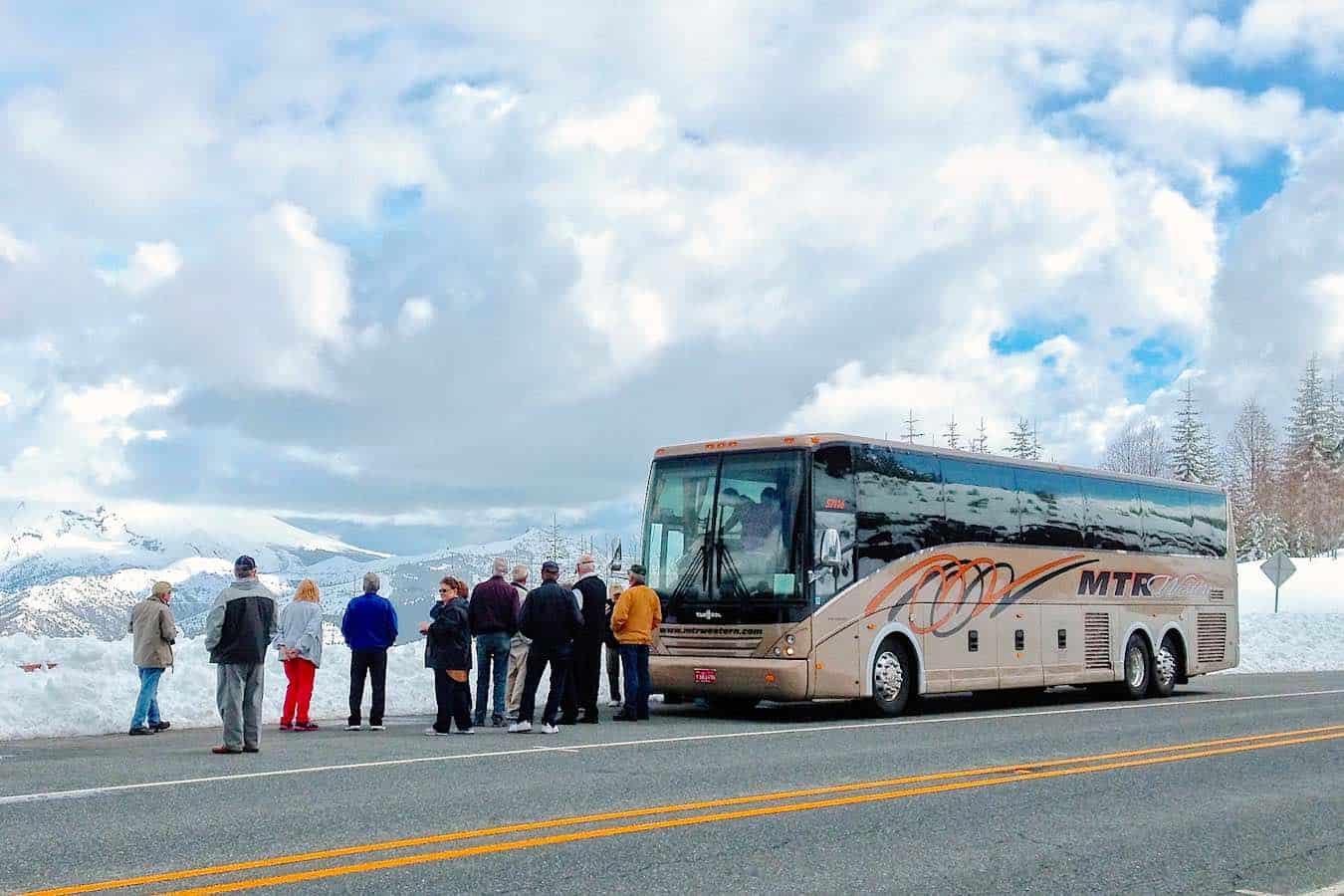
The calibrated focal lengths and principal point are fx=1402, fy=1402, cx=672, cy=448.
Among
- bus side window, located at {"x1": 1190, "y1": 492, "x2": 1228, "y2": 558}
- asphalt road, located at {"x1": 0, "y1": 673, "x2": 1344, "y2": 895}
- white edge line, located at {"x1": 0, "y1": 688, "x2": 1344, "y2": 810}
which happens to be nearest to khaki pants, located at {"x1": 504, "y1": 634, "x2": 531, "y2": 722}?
asphalt road, located at {"x1": 0, "y1": 673, "x2": 1344, "y2": 895}

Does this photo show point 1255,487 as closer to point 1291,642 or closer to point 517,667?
point 1291,642

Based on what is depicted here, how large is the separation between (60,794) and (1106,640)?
687 inches

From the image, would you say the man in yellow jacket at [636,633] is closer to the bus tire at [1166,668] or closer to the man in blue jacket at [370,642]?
the man in blue jacket at [370,642]

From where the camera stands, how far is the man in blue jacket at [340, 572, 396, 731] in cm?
1694

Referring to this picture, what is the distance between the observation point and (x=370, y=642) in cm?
1691

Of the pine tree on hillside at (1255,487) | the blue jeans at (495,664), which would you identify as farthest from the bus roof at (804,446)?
the pine tree on hillside at (1255,487)

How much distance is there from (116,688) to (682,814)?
39.0 ft

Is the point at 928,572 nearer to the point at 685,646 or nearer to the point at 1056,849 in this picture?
the point at 685,646

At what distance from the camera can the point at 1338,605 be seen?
62.1 m

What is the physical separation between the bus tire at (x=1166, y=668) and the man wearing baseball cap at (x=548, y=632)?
12378 millimetres

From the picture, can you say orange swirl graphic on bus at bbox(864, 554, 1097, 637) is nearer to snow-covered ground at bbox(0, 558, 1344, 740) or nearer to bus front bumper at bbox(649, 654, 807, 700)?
bus front bumper at bbox(649, 654, 807, 700)

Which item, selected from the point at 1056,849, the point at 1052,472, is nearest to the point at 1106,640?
the point at 1052,472

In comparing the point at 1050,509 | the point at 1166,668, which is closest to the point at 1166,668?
the point at 1166,668

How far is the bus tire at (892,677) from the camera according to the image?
18828mm
